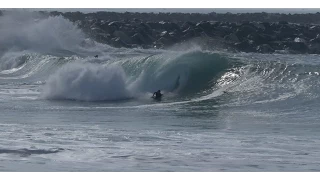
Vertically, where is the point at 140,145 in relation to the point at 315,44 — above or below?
below

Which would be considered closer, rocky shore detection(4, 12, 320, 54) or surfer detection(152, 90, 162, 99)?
surfer detection(152, 90, 162, 99)

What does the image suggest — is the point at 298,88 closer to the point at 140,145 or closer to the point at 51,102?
the point at 51,102

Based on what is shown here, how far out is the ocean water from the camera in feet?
19.3

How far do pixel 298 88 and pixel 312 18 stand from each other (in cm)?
3607

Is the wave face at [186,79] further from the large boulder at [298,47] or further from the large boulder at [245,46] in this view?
the large boulder at [298,47]

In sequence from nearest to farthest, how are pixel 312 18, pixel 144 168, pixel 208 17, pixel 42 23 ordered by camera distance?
1. pixel 144 168
2. pixel 42 23
3. pixel 312 18
4. pixel 208 17

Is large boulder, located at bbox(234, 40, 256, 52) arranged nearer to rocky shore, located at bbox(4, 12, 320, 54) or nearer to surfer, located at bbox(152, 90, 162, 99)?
rocky shore, located at bbox(4, 12, 320, 54)

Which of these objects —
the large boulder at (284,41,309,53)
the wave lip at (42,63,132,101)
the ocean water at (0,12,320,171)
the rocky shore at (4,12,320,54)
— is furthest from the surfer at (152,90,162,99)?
A: the large boulder at (284,41,309,53)

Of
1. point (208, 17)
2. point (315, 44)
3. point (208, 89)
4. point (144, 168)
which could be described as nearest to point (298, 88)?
point (208, 89)

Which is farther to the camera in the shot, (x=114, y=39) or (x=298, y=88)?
(x=114, y=39)

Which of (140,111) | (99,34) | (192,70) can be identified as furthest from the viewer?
(99,34)

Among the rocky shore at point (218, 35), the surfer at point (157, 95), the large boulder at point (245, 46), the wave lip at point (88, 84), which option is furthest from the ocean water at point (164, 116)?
the rocky shore at point (218, 35)

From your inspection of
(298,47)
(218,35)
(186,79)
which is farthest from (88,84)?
(218,35)

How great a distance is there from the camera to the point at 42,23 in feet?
115
